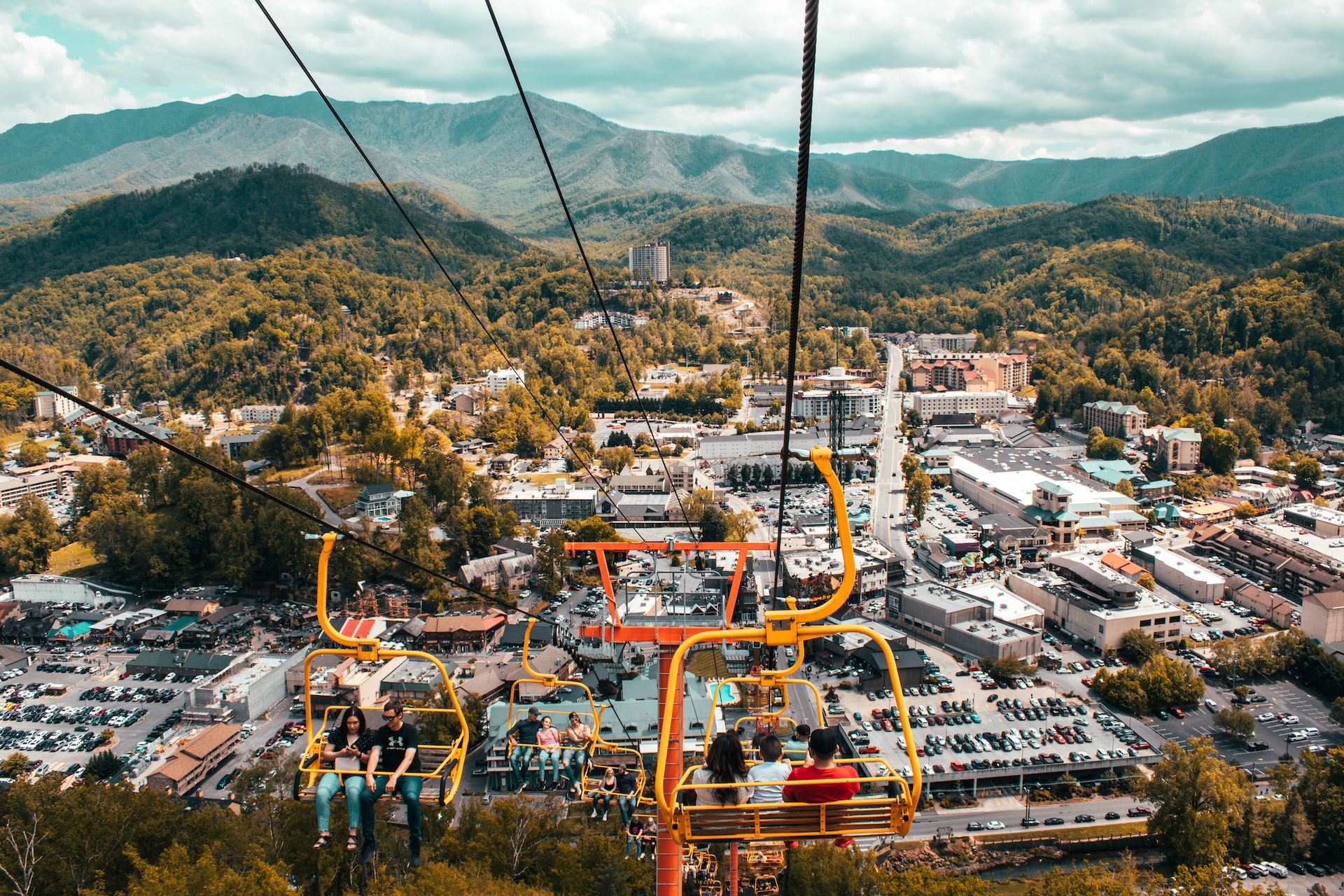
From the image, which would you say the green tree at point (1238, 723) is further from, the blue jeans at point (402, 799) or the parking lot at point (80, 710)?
the parking lot at point (80, 710)

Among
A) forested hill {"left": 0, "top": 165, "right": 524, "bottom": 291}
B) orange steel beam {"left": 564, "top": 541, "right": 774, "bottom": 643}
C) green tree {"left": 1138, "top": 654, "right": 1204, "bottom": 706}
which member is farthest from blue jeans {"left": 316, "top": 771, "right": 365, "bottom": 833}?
forested hill {"left": 0, "top": 165, "right": 524, "bottom": 291}

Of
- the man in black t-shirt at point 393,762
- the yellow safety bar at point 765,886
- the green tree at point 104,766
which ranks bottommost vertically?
the green tree at point 104,766

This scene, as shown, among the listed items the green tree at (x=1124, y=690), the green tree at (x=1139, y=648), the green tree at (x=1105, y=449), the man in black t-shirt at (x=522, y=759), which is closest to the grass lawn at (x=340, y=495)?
the man in black t-shirt at (x=522, y=759)

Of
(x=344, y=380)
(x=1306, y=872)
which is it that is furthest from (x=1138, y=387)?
(x=344, y=380)

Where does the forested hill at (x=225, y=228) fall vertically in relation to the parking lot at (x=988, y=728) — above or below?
above

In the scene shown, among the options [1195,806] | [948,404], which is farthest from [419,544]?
[948,404]

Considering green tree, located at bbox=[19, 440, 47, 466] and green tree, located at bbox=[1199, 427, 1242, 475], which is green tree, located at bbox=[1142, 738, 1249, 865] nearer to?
green tree, located at bbox=[1199, 427, 1242, 475]

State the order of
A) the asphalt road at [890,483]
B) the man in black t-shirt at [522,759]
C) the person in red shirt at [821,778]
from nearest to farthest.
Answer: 1. the person in red shirt at [821,778]
2. the man in black t-shirt at [522,759]
3. the asphalt road at [890,483]

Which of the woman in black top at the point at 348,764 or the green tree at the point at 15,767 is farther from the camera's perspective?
the green tree at the point at 15,767
